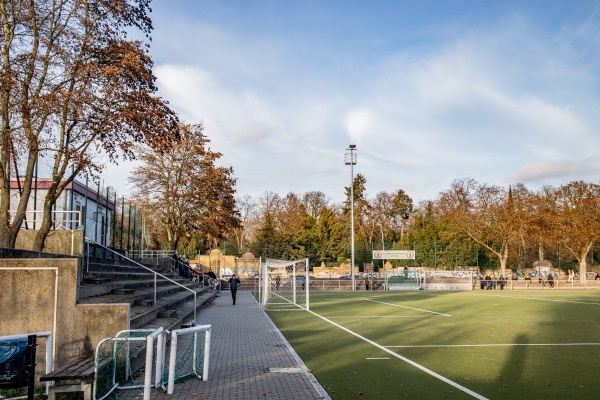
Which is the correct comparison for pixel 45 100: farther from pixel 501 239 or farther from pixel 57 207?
pixel 501 239

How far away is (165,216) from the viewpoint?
129 ft

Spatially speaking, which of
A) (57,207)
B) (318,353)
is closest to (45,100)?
(318,353)

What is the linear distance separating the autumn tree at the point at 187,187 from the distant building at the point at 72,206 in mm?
10781

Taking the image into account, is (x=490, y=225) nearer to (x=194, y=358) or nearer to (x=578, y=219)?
(x=578, y=219)

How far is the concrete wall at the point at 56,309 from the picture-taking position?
9.13 metres

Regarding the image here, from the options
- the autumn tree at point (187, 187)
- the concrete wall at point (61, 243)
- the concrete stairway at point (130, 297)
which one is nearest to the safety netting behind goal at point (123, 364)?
the concrete stairway at point (130, 297)

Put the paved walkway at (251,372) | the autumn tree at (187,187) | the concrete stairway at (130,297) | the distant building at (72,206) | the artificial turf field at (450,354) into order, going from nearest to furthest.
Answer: the paved walkway at (251,372) < the artificial turf field at (450,354) < the concrete stairway at (130,297) < the distant building at (72,206) < the autumn tree at (187,187)

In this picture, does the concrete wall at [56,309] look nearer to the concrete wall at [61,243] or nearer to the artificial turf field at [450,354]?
the artificial turf field at [450,354]

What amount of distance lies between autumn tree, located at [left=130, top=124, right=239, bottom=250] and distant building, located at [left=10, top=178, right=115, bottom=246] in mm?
10781

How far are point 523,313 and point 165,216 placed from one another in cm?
2557

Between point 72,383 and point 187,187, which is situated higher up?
point 187,187

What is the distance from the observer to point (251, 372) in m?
9.66

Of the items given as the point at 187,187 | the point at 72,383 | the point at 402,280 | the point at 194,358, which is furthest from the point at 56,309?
the point at 402,280

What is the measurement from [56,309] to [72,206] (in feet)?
40.5
